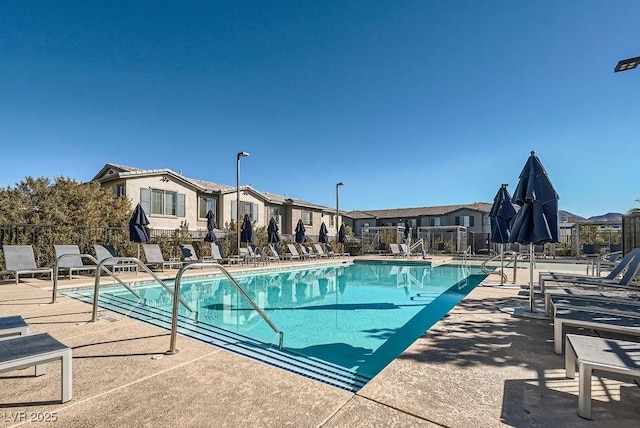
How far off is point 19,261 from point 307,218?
22495 millimetres

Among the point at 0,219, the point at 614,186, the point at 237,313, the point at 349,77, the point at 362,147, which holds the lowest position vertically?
the point at 237,313

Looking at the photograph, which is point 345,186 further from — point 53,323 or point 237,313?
point 53,323

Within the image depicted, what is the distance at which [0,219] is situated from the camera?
10016 millimetres

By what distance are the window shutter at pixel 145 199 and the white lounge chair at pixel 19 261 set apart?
31.1ft

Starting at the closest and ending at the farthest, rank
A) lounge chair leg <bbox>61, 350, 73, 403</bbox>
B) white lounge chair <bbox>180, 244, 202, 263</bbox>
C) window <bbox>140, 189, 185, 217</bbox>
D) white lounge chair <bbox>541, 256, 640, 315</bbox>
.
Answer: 1. lounge chair leg <bbox>61, 350, 73, 403</bbox>
2. white lounge chair <bbox>541, 256, 640, 315</bbox>
3. white lounge chair <bbox>180, 244, 202, 263</bbox>
4. window <bbox>140, 189, 185, 217</bbox>

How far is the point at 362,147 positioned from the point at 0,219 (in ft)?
53.8

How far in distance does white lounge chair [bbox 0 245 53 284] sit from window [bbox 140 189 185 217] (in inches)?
372

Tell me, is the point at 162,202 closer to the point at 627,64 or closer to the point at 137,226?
the point at 137,226

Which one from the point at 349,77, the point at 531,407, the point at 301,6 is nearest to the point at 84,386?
the point at 531,407

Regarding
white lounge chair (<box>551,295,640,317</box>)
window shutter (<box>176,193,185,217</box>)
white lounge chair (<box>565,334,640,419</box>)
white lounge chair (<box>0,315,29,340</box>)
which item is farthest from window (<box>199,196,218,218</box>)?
white lounge chair (<box>565,334,640,419</box>)

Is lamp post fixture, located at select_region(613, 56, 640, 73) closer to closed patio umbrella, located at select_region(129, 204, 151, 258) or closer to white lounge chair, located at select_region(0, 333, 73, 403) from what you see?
white lounge chair, located at select_region(0, 333, 73, 403)

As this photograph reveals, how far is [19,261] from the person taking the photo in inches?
342

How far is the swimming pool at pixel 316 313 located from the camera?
14.8 feet

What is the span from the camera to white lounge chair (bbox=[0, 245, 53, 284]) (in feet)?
27.6
